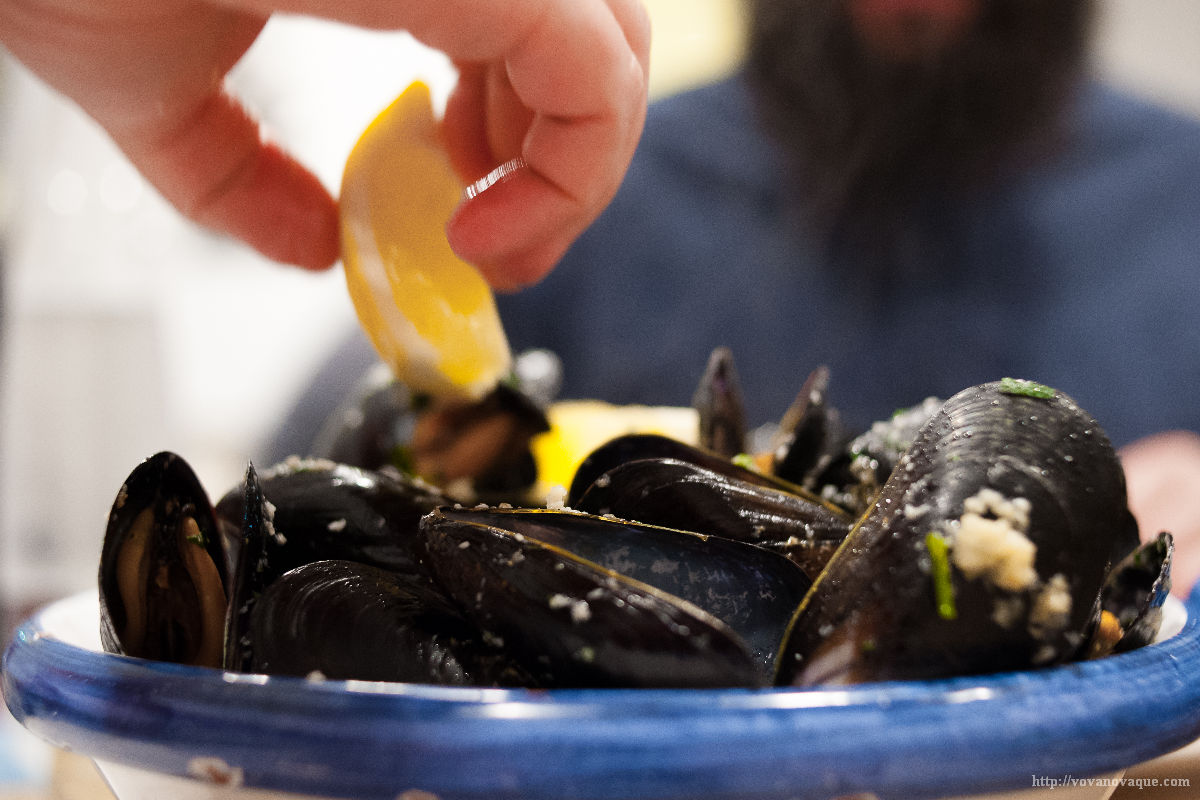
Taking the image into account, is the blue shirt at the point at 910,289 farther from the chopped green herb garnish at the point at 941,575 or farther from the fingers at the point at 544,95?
the chopped green herb garnish at the point at 941,575

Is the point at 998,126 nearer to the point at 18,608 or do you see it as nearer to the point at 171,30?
the point at 171,30

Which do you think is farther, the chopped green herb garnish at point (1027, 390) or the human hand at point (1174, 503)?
the human hand at point (1174, 503)

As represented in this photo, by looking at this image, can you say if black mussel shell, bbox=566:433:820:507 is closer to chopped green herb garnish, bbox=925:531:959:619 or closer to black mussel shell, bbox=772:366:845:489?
black mussel shell, bbox=772:366:845:489

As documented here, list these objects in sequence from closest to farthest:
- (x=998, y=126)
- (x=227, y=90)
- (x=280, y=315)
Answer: (x=227, y=90), (x=998, y=126), (x=280, y=315)

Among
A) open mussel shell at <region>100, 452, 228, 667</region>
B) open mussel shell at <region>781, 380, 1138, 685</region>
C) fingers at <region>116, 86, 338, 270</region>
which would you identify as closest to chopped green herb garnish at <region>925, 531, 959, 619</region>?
open mussel shell at <region>781, 380, 1138, 685</region>

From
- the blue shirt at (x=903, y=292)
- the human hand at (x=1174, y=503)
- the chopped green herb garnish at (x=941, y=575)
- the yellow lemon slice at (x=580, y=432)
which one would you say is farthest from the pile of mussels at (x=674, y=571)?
the blue shirt at (x=903, y=292)

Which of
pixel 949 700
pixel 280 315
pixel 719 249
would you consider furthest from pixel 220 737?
pixel 280 315

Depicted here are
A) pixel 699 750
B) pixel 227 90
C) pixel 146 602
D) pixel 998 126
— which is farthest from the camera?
pixel 998 126
